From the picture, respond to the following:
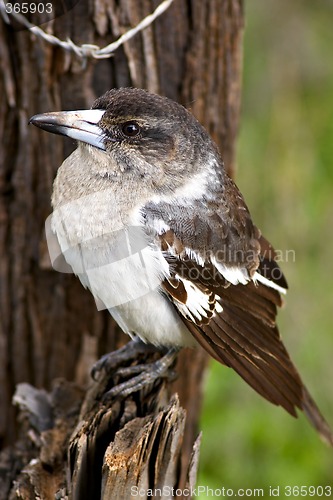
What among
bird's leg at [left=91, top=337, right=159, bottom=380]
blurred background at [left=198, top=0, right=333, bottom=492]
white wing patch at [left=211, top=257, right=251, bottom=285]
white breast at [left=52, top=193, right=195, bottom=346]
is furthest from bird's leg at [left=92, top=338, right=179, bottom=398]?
blurred background at [left=198, top=0, right=333, bottom=492]

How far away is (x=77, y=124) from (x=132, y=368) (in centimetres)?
133

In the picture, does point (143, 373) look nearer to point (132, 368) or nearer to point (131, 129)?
point (132, 368)

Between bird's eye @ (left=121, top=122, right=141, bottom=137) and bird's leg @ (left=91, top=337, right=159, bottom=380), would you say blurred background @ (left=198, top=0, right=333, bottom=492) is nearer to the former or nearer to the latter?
bird's leg @ (left=91, top=337, right=159, bottom=380)

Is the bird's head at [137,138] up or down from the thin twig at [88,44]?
down

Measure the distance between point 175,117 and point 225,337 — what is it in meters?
1.07

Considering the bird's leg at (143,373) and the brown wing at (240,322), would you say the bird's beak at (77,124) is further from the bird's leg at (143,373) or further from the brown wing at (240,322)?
the bird's leg at (143,373)

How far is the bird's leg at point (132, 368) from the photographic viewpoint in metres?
3.75

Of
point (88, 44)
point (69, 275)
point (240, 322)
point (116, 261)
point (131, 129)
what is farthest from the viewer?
point (69, 275)

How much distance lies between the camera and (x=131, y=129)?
3.44 m

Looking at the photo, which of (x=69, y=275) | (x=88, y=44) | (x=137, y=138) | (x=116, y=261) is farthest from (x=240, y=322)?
(x=88, y=44)

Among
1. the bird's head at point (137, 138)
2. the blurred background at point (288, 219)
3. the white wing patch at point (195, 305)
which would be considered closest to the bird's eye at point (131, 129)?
the bird's head at point (137, 138)

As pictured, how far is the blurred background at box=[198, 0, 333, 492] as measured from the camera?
4738mm

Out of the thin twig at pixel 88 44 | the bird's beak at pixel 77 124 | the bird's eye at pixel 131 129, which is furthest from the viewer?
the thin twig at pixel 88 44

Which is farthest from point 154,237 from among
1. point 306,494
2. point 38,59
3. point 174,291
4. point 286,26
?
point 286,26
